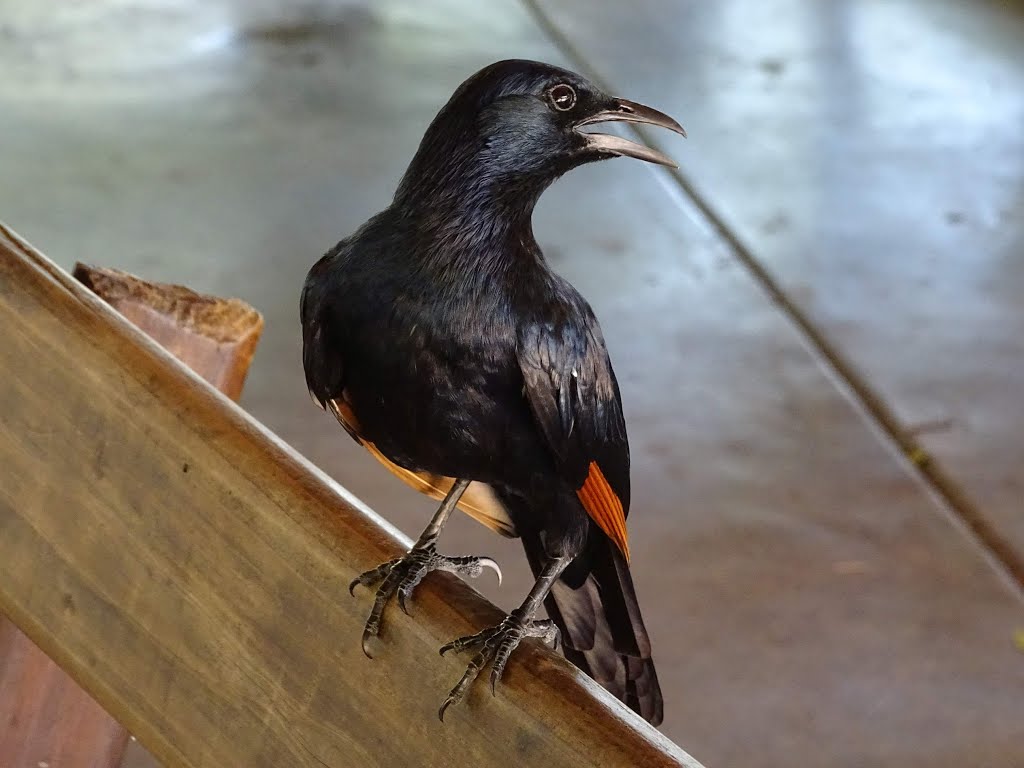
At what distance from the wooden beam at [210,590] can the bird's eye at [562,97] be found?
34cm

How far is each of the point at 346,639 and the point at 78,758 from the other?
59cm

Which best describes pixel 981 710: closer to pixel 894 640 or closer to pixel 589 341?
pixel 894 640

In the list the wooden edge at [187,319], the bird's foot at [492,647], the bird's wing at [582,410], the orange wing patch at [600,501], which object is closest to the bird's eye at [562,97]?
the bird's wing at [582,410]

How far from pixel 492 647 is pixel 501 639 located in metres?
0.01

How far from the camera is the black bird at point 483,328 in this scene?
880mm

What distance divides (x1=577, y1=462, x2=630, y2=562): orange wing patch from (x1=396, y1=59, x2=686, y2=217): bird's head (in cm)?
21

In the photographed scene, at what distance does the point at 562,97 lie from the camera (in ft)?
2.89

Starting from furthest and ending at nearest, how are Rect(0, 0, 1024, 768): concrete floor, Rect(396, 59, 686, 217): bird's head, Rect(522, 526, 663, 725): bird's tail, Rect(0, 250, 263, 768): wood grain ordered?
Rect(0, 0, 1024, 768): concrete floor → Rect(0, 250, 263, 768): wood grain → Rect(522, 526, 663, 725): bird's tail → Rect(396, 59, 686, 217): bird's head

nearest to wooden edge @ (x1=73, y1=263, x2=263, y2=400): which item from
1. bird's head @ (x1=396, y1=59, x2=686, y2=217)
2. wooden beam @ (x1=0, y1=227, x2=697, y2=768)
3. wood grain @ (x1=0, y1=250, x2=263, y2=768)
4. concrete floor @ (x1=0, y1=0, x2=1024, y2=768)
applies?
wood grain @ (x1=0, y1=250, x2=263, y2=768)

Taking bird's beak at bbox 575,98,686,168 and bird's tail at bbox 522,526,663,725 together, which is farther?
bird's tail at bbox 522,526,663,725

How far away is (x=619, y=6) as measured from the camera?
4.93 meters

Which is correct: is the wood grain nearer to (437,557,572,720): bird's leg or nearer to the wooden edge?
the wooden edge

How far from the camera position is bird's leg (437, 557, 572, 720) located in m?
0.88

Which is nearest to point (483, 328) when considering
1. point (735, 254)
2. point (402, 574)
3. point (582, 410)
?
point (582, 410)
